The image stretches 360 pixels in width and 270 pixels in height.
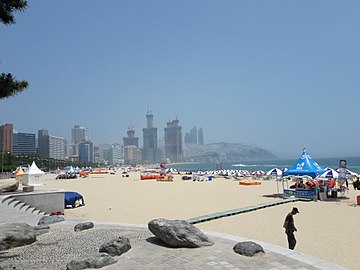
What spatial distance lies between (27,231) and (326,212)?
12115 mm

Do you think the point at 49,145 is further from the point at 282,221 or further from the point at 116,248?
the point at 116,248

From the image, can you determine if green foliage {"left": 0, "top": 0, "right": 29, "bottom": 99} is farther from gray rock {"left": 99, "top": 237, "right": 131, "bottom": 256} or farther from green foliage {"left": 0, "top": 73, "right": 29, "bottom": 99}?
gray rock {"left": 99, "top": 237, "right": 131, "bottom": 256}

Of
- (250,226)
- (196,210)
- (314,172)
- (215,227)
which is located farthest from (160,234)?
(314,172)

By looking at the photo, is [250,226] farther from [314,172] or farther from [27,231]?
[314,172]

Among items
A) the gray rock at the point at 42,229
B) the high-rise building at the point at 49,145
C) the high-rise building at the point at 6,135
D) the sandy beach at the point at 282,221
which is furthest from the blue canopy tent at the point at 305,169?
the high-rise building at the point at 49,145

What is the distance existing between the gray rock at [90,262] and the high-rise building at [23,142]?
469 ft

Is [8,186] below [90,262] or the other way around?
the other way around

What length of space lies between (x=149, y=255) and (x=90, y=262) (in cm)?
117

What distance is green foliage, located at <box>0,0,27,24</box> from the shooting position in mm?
5195

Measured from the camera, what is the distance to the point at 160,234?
6613 mm

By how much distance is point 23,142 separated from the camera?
445ft

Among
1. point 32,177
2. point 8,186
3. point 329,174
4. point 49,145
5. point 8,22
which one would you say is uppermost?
point 49,145

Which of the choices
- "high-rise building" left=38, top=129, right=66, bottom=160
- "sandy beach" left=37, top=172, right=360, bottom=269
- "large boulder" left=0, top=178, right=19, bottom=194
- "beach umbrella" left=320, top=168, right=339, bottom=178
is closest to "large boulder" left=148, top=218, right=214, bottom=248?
"sandy beach" left=37, top=172, right=360, bottom=269

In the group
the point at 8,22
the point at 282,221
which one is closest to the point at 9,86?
the point at 8,22
